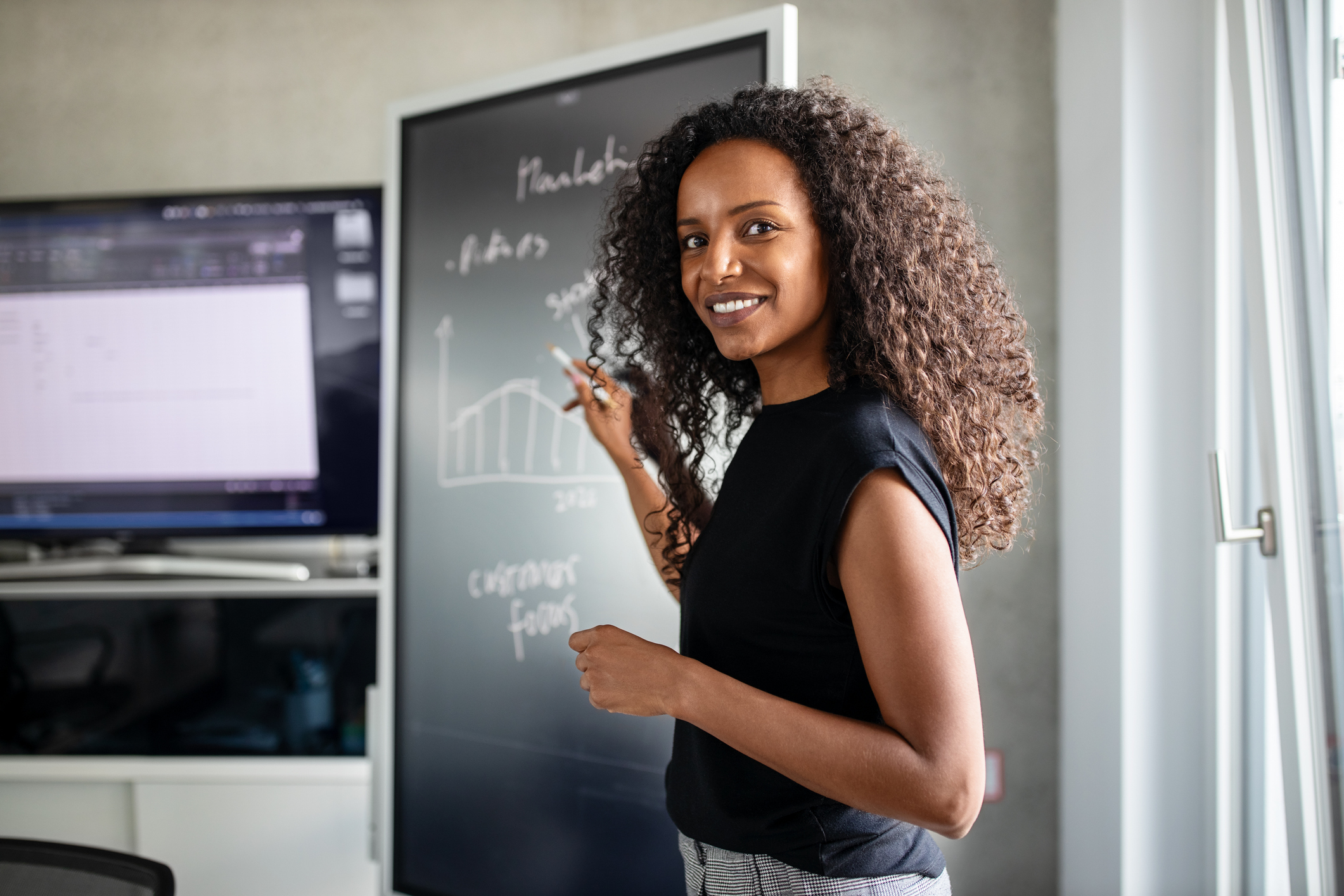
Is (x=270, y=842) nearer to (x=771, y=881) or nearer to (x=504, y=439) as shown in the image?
(x=504, y=439)

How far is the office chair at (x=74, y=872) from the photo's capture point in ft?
2.76

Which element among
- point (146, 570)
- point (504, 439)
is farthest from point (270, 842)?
point (504, 439)

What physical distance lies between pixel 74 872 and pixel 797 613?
0.84m

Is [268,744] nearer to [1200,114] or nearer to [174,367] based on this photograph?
[174,367]

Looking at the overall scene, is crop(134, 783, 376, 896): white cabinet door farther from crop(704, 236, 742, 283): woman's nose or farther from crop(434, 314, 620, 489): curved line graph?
crop(704, 236, 742, 283): woman's nose

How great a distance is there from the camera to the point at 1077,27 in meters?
1.63

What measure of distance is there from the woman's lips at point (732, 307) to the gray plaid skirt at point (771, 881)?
A: 0.53 meters

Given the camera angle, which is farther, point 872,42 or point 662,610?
point 872,42

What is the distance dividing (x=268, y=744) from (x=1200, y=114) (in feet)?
7.64

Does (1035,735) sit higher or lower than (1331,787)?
lower

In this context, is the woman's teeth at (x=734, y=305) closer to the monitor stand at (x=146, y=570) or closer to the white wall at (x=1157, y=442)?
the white wall at (x=1157, y=442)

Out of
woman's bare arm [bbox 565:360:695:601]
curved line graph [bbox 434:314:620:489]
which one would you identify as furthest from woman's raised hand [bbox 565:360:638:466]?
curved line graph [bbox 434:314:620:489]

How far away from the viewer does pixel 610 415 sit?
1.17m

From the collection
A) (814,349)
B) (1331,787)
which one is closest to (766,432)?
(814,349)
